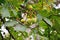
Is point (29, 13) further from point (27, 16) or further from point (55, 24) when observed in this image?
point (55, 24)

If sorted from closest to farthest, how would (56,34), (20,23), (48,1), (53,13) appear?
(20,23) → (48,1) → (53,13) → (56,34)

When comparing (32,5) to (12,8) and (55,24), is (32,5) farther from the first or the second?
(55,24)

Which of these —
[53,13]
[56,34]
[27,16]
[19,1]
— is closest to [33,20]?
[27,16]

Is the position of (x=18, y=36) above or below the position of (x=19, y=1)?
below

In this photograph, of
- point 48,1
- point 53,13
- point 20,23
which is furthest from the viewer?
point 53,13

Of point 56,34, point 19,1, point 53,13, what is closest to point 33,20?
point 19,1

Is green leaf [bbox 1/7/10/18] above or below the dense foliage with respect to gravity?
above

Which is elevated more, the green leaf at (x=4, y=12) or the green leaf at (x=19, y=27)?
the green leaf at (x=4, y=12)

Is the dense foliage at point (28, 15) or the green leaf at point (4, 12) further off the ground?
the green leaf at point (4, 12)

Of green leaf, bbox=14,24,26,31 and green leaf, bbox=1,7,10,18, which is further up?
green leaf, bbox=1,7,10,18

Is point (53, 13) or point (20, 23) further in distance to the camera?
point (53, 13)

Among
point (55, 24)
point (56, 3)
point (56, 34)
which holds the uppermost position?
point (56, 3)
